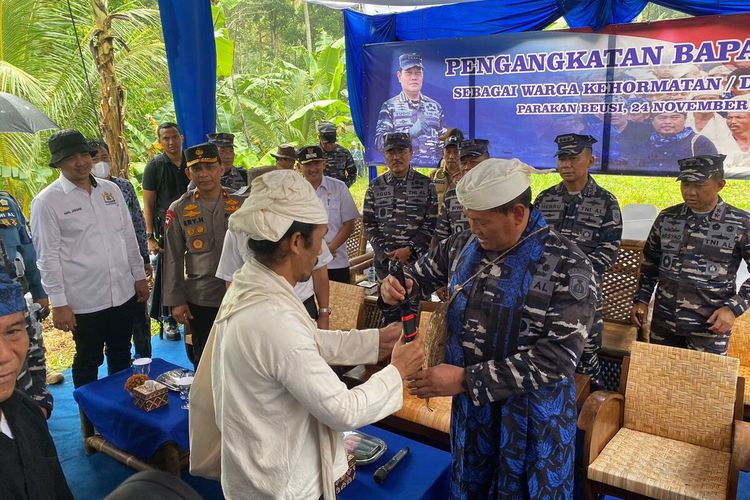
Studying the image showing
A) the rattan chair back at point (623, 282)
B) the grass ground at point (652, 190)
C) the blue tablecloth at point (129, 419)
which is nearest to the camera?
the blue tablecloth at point (129, 419)

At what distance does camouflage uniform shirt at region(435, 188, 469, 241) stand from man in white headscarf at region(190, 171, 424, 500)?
241 centimetres

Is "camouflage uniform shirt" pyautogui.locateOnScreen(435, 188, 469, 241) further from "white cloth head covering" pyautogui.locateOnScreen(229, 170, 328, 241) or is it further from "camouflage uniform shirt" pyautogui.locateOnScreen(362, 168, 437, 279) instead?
"white cloth head covering" pyautogui.locateOnScreen(229, 170, 328, 241)

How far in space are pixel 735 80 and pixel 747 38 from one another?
1.06ft

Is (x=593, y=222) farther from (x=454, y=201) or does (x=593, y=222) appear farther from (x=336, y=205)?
(x=336, y=205)

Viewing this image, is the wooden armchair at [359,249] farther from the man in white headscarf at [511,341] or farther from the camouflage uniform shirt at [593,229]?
the man in white headscarf at [511,341]

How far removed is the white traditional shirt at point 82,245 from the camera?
3.29m

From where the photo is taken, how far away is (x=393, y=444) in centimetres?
229

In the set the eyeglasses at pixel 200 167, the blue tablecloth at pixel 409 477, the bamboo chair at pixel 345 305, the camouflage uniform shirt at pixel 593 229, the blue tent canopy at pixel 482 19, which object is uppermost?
the blue tent canopy at pixel 482 19

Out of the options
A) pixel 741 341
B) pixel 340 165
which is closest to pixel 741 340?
pixel 741 341

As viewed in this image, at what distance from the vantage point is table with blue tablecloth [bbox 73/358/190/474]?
9.23 feet

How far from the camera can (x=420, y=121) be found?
621 centimetres

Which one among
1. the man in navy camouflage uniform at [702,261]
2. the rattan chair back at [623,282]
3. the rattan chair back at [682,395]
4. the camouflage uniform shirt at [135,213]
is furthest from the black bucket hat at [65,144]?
the rattan chair back at [623,282]

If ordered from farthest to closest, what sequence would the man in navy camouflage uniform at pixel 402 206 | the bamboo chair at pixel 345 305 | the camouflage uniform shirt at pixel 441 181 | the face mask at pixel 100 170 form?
the camouflage uniform shirt at pixel 441 181
the face mask at pixel 100 170
the man in navy camouflage uniform at pixel 402 206
the bamboo chair at pixel 345 305

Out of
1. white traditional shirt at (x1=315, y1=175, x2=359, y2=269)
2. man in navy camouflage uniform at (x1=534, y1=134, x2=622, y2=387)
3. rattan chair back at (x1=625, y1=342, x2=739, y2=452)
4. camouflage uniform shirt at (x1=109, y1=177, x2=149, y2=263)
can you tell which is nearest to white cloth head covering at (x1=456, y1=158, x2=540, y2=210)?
rattan chair back at (x1=625, y1=342, x2=739, y2=452)
